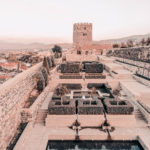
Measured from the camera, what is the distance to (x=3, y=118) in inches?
597

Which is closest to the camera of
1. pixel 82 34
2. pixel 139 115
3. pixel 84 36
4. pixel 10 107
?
pixel 10 107

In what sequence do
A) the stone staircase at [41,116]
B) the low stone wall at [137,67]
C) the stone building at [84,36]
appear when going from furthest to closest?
the stone building at [84,36] < the low stone wall at [137,67] < the stone staircase at [41,116]

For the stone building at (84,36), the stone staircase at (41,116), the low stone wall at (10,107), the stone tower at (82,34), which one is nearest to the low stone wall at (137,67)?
the stone building at (84,36)

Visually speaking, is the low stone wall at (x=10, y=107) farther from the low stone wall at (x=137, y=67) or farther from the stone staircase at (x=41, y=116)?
the low stone wall at (x=137, y=67)

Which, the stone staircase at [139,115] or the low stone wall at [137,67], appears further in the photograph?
the low stone wall at [137,67]

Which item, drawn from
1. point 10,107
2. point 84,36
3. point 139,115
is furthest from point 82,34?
point 10,107

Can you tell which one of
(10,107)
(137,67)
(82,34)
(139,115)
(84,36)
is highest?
(82,34)

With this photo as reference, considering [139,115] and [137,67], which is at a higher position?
[137,67]

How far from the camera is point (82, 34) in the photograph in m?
82.4

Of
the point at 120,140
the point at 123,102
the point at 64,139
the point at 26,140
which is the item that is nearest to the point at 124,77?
the point at 123,102

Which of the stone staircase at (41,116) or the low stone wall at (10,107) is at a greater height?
the low stone wall at (10,107)

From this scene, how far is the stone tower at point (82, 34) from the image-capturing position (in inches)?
3198

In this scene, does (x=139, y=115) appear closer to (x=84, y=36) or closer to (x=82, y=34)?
(x=82, y=34)

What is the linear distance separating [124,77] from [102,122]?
56.2 feet
